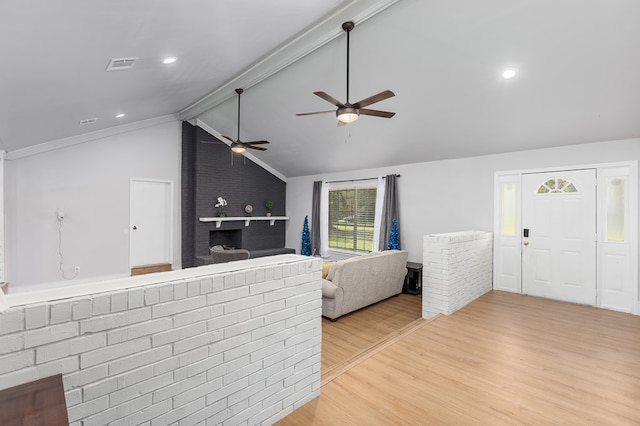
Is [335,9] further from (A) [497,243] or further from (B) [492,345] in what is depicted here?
(A) [497,243]

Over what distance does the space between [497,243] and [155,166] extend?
6995mm

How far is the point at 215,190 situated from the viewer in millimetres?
7418

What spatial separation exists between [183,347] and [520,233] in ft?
17.5

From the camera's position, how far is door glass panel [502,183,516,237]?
5.12 m

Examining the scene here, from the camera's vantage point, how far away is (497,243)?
5215 millimetres

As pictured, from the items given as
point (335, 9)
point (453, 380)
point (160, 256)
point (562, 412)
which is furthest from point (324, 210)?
point (562, 412)

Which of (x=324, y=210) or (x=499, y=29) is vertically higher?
(x=499, y=29)

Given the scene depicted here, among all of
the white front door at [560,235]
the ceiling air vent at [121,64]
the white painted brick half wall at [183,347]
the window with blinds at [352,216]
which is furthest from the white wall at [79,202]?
the white front door at [560,235]

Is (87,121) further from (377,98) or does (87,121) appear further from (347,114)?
(377,98)

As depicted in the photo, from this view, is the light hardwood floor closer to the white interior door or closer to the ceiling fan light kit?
the ceiling fan light kit

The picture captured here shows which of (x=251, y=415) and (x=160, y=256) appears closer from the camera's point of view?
(x=251, y=415)

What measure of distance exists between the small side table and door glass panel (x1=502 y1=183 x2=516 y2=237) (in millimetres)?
1586

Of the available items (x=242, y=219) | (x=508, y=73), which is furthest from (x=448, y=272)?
(x=242, y=219)

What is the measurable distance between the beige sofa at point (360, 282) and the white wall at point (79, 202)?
473cm
